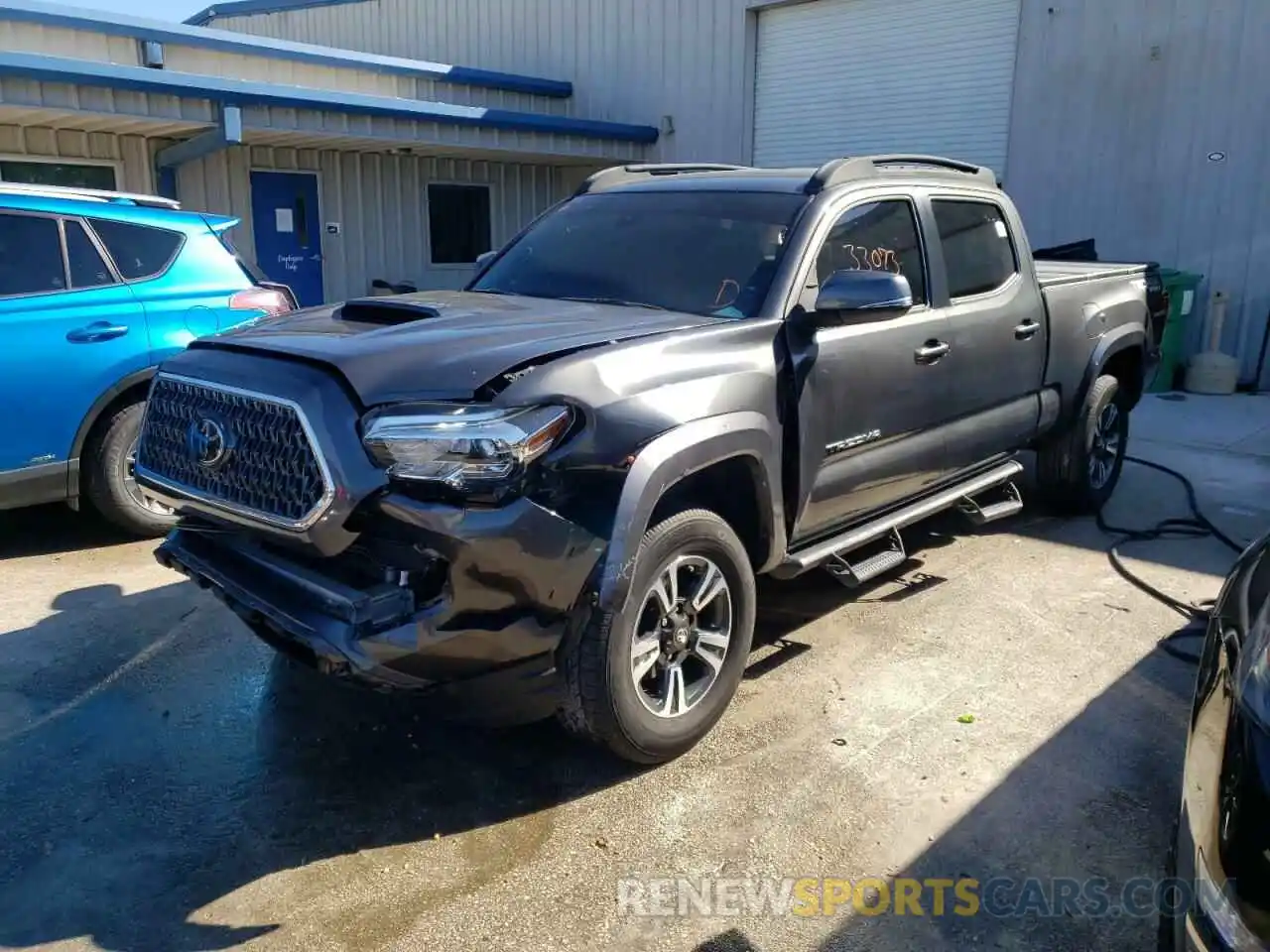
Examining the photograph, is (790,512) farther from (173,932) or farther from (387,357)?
(173,932)

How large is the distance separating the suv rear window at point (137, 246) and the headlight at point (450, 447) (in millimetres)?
3717

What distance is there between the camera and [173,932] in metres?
2.67

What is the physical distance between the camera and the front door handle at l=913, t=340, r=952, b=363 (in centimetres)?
436

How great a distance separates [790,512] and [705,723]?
85 centimetres

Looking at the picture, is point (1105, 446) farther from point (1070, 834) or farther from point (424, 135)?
point (424, 135)

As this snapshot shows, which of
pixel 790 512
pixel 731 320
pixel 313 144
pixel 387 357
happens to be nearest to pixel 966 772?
pixel 790 512

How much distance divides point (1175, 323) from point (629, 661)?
977cm

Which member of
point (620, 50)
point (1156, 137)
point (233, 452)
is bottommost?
point (233, 452)

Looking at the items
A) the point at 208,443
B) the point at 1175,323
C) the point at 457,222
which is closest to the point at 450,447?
the point at 208,443

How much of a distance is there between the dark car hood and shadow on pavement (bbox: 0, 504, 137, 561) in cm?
287

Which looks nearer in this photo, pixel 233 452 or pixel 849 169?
pixel 233 452

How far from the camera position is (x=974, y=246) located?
5.06 m

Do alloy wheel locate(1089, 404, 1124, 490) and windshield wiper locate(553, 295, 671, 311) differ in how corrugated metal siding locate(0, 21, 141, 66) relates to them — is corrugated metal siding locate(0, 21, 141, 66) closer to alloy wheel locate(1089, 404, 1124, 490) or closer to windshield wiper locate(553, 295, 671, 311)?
windshield wiper locate(553, 295, 671, 311)

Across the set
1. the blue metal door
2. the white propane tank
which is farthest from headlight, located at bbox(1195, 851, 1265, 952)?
the blue metal door
